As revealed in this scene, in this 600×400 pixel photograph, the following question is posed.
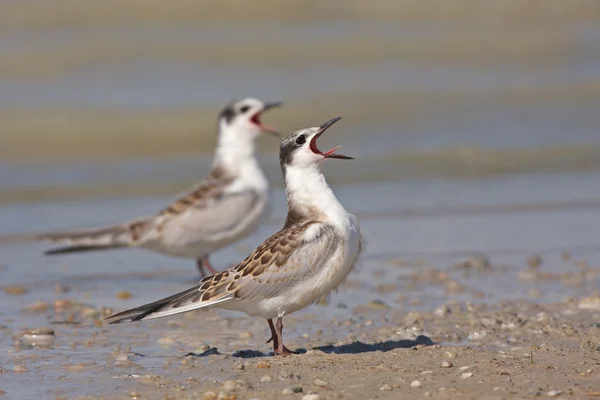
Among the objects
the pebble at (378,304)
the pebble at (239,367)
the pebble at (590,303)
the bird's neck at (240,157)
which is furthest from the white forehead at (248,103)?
the pebble at (239,367)

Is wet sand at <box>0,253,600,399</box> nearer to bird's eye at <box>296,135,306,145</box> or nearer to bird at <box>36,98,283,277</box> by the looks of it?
bird at <box>36,98,283,277</box>

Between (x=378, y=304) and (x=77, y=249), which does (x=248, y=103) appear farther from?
(x=378, y=304)

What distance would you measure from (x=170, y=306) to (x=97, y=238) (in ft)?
10.2

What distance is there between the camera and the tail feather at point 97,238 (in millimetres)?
8625

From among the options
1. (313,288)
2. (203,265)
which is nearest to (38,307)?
(203,265)

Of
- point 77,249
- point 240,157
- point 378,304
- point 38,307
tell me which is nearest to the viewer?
point 378,304

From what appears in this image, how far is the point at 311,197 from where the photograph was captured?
19.9ft

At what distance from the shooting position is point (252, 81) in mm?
18906

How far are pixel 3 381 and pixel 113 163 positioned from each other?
8992 millimetres

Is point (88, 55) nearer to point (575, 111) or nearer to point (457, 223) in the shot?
point (575, 111)

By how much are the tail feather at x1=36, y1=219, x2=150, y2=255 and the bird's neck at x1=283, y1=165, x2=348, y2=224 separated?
2.76m

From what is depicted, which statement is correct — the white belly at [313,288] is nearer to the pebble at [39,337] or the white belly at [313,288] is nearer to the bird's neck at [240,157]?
the pebble at [39,337]

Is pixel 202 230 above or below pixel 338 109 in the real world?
below

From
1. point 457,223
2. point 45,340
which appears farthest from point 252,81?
point 45,340
